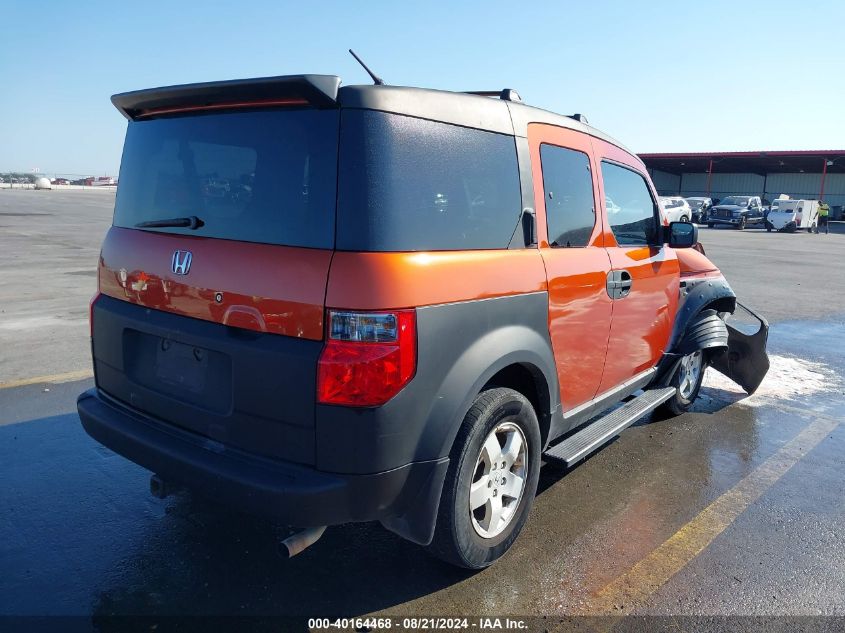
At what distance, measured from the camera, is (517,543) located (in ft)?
10.7

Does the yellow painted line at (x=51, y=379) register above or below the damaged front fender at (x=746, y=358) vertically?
below

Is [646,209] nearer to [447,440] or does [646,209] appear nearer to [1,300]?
[447,440]

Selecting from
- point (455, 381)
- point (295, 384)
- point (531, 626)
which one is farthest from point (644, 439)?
point (295, 384)

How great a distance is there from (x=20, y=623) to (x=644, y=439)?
13.0 ft

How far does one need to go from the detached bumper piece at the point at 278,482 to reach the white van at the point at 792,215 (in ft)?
133

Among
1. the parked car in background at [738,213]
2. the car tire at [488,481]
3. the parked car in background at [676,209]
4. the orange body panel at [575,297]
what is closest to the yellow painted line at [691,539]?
the car tire at [488,481]

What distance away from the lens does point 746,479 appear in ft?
13.6

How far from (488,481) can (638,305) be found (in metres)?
1.83

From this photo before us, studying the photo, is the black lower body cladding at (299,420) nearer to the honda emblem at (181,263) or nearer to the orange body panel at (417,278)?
the orange body panel at (417,278)

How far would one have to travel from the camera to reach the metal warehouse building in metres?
49.4

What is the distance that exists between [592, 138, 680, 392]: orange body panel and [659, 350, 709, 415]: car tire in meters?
0.43

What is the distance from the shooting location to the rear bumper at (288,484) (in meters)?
2.35

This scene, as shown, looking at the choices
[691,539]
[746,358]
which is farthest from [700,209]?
[691,539]

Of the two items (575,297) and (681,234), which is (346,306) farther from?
(681,234)
